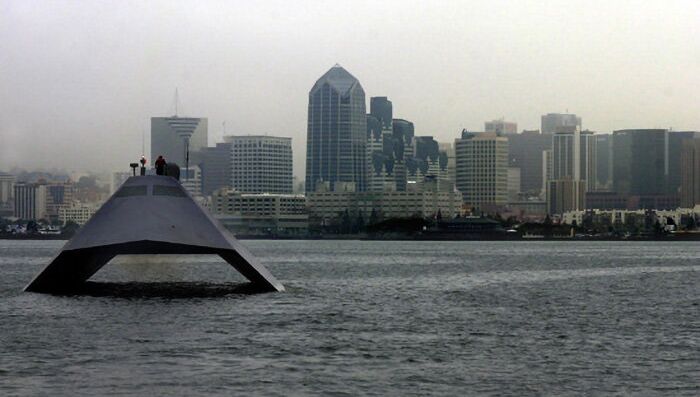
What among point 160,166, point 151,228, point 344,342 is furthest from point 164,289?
point 344,342

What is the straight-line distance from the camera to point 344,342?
152ft

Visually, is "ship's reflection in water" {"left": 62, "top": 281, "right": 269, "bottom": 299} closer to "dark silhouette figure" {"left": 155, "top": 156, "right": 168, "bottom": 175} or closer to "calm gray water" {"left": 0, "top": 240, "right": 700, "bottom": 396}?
"calm gray water" {"left": 0, "top": 240, "right": 700, "bottom": 396}

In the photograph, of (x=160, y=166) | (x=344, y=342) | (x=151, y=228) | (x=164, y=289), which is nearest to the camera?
(x=344, y=342)

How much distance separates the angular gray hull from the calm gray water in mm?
2519

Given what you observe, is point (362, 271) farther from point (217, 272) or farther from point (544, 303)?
point (544, 303)

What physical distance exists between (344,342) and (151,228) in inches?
681

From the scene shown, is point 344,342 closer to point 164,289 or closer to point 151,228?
point 151,228

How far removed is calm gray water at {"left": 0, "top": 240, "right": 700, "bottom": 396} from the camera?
120 ft

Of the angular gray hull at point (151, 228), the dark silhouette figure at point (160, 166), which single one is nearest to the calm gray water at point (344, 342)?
the angular gray hull at point (151, 228)

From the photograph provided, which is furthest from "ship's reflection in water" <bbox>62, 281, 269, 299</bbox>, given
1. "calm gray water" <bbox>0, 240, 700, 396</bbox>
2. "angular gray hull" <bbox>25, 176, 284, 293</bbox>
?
"angular gray hull" <bbox>25, 176, 284, 293</bbox>

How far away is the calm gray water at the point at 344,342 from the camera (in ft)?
120

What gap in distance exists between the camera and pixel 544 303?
225ft

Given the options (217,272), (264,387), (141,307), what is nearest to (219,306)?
(141,307)

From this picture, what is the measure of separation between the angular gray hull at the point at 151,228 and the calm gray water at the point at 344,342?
2.52 meters
